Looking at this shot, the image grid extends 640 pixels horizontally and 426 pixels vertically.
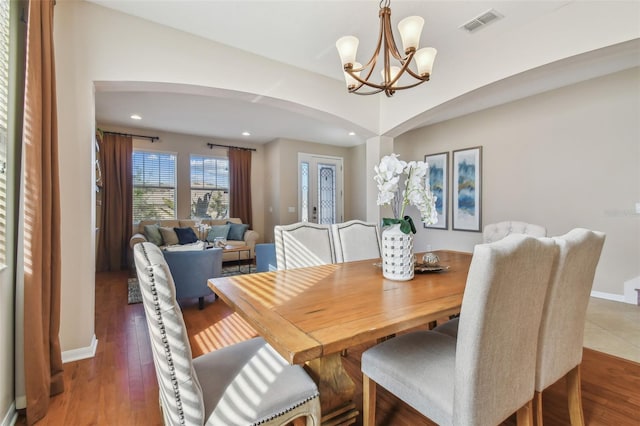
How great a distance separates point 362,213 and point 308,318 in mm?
6012

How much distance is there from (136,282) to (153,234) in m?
0.96

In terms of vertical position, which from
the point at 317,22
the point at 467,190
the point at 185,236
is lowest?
the point at 185,236

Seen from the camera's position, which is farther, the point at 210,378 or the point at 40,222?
the point at 40,222

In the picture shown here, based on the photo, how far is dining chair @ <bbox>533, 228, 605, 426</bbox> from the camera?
110 centimetres

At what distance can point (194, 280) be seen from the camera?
3.09m

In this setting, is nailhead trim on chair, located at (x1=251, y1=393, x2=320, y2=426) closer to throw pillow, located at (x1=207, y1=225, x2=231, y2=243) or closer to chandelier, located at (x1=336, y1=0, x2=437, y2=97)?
chandelier, located at (x1=336, y1=0, x2=437, y2=97)

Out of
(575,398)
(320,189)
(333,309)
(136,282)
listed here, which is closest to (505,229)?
(575,398)

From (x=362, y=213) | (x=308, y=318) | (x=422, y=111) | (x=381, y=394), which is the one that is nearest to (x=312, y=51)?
(x=422, y=111)

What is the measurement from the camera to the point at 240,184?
644 cm

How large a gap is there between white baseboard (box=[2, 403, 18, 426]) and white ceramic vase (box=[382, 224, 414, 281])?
6.80 feet

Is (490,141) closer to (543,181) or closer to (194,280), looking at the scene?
(543,181)

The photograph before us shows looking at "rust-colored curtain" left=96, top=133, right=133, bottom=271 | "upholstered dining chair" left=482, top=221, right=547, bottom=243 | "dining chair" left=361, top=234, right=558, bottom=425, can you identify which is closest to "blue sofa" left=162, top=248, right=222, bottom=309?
"dining chair" left=361, top=234, right=558, bottom=425

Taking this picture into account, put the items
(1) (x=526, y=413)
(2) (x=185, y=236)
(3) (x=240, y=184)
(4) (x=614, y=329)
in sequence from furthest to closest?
(3) (x=240, y=184) → (2) (x=185, y=236) → (4) (x=614, y=329) → (1) (x=526, y=413)

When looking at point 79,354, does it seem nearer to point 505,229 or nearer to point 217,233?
point 217,233
